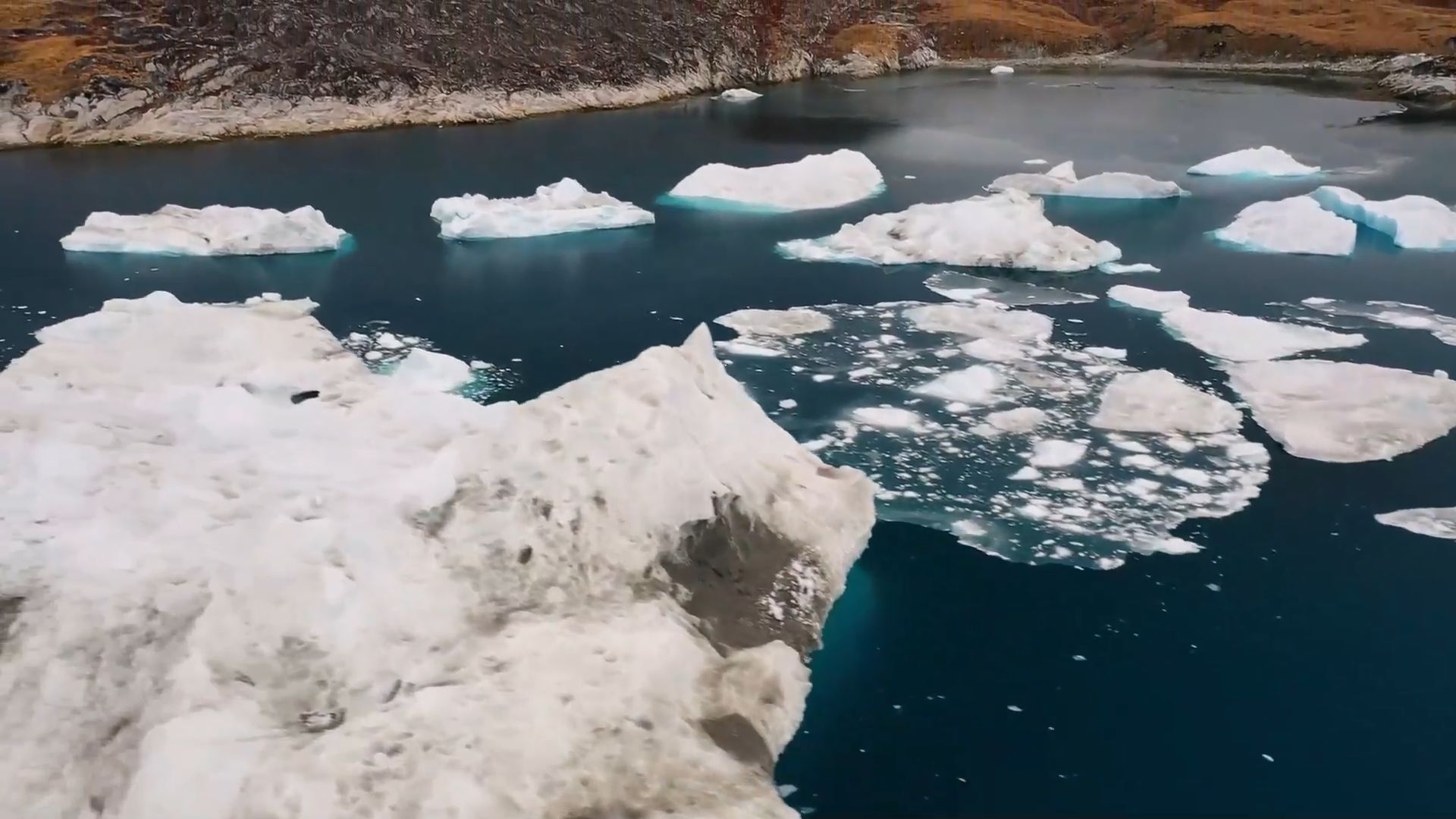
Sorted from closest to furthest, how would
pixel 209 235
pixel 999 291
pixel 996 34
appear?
pixel 999 291 < pixel 209 235 < pixel 996 34

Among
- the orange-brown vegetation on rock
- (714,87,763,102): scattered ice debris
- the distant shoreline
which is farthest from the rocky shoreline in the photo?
the orange-brown vegetation on rock

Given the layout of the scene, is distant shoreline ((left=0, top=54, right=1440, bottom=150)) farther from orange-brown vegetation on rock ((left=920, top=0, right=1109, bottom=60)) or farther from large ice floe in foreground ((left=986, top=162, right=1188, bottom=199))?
large ice floe in foreground ((left=986, top=162, right=1188, bottom=199))

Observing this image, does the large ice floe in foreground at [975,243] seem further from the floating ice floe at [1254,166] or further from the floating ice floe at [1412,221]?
the floating ice floe at [1254,166]

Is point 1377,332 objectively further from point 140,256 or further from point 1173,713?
point 140,256

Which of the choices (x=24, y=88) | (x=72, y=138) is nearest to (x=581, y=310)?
(x=72, y=138)

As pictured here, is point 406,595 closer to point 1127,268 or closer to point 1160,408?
point 1160,408

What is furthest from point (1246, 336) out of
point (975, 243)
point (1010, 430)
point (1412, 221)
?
point (1412, 221)
